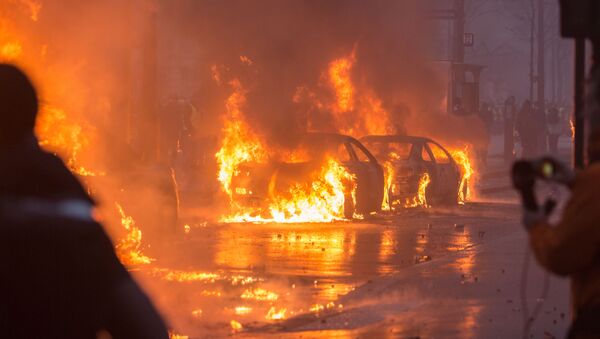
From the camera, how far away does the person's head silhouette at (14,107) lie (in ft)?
11.8

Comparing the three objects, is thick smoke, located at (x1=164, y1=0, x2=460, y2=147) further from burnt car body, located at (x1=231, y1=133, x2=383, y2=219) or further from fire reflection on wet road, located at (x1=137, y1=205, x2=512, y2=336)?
fire reflection on wet road, located at (x1=137, y1=205, x2=512, y2=336)

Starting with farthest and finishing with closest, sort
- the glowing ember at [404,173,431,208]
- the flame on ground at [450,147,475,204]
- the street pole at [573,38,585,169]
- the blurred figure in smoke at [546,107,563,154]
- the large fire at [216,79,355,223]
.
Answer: the blurred figure in smoke at [546,107,563,154] → the flame on ground at [450,147,475,204] → the glowing ember at [404,173,431,208] → the large fire at [216,79,355,223] → the street pole at [573,38,585,169]

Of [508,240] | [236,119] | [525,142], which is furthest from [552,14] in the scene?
[508,240]

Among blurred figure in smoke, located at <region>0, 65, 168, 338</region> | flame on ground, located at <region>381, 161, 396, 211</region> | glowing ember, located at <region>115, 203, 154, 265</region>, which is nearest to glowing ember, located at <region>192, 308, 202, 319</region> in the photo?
glowing ember, located at <region>115, 203, 154, 265</region>

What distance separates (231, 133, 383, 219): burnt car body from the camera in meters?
19.8

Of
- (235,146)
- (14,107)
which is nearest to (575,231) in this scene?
(14,107)

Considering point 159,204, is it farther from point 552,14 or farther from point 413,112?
point 552,14

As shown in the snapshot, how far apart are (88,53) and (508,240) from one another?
8.37 meters

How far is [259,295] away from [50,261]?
8023 millimetres

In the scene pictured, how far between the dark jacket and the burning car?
19.6 metres

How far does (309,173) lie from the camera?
66.9 feet

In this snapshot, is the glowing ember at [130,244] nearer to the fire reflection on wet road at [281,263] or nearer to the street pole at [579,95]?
A: the fire reflection on wet road at [281,263]

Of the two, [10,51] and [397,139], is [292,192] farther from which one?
[10,51]

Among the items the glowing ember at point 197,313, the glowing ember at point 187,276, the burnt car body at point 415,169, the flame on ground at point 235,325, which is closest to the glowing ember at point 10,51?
the glowing ember at point 187,276
